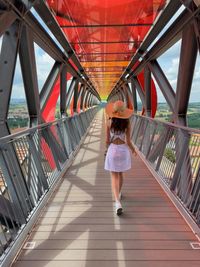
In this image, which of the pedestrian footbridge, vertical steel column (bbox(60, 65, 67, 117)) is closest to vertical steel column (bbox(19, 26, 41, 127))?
the pedestrian footbridge

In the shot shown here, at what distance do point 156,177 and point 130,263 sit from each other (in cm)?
353

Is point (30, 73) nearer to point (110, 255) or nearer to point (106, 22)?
point (106, 22)

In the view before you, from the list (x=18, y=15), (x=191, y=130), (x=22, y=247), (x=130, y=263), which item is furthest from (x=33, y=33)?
(x=130, y=263)

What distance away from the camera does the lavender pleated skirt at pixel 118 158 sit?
4.45m

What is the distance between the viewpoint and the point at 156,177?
254 inches

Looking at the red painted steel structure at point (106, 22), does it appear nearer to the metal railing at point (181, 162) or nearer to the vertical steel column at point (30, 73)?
the vertical steel column at point (30, 73)

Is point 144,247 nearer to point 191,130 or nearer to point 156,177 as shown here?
point 191,130

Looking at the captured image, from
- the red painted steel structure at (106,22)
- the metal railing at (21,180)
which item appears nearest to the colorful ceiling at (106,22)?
the red painted steel structure at (106,22)

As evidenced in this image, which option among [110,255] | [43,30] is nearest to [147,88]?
[43,30]

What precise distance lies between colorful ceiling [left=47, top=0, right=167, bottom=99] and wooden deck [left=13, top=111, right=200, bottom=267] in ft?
9.50

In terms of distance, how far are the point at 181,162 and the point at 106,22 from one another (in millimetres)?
3011

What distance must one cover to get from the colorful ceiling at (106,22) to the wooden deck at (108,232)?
9.50 feet

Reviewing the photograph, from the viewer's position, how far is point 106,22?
6.16 meters

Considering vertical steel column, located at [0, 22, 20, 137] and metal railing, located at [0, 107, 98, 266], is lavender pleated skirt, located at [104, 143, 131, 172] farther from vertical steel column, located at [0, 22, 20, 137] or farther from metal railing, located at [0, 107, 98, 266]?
vertical steel column, located at [0, 22, 20, 137]
